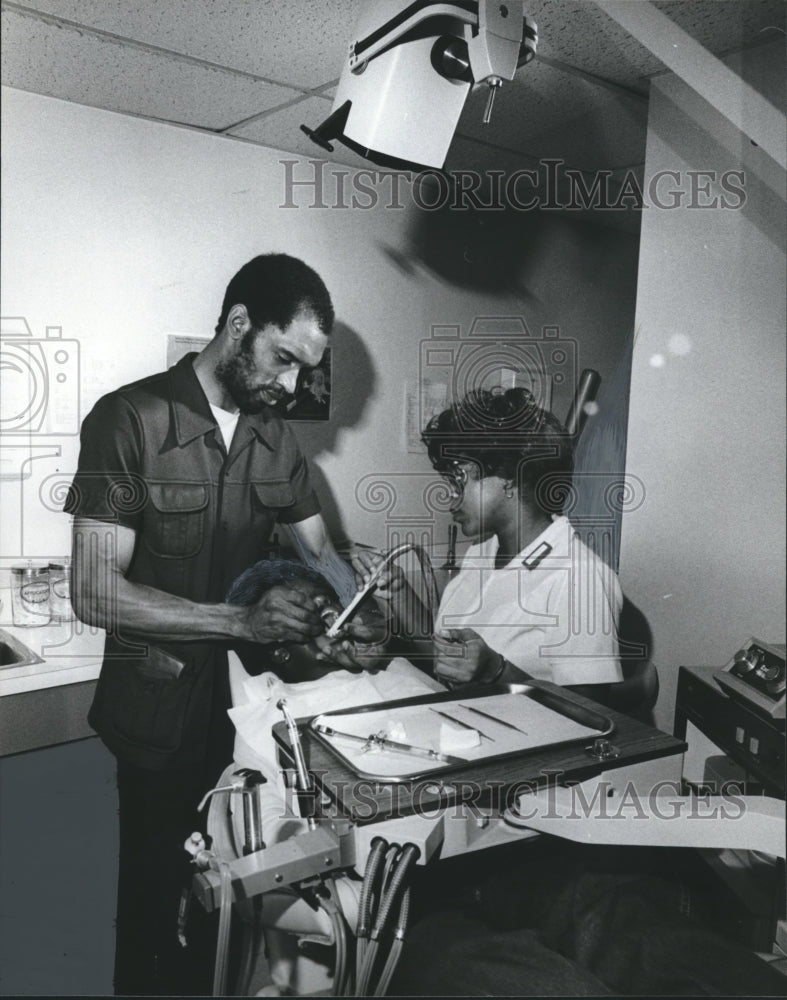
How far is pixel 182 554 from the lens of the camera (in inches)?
45.9

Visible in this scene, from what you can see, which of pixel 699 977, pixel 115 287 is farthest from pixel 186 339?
pixel 699 977

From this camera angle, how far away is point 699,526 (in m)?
1.22

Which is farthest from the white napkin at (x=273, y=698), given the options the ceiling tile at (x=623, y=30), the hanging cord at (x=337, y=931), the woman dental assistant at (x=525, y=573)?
the ceiling tile at (x=623, y=30)

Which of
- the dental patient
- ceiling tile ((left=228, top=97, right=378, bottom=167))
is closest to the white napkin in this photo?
the dental patient

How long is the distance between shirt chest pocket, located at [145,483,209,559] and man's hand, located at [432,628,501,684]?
43cm

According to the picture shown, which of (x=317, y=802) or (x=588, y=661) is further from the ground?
(x=588, y=661)

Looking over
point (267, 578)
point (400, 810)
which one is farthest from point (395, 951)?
point (267, 578)

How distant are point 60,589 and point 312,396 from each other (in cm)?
48

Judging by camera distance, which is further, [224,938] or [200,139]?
[200,139]

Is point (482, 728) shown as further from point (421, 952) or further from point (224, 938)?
point (224, 938)

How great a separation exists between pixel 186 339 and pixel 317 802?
709 millimetres

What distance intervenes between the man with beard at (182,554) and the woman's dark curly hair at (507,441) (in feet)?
0.75

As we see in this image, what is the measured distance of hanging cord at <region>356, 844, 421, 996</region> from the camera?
1014mm

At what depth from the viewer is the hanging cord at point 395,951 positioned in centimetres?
104
